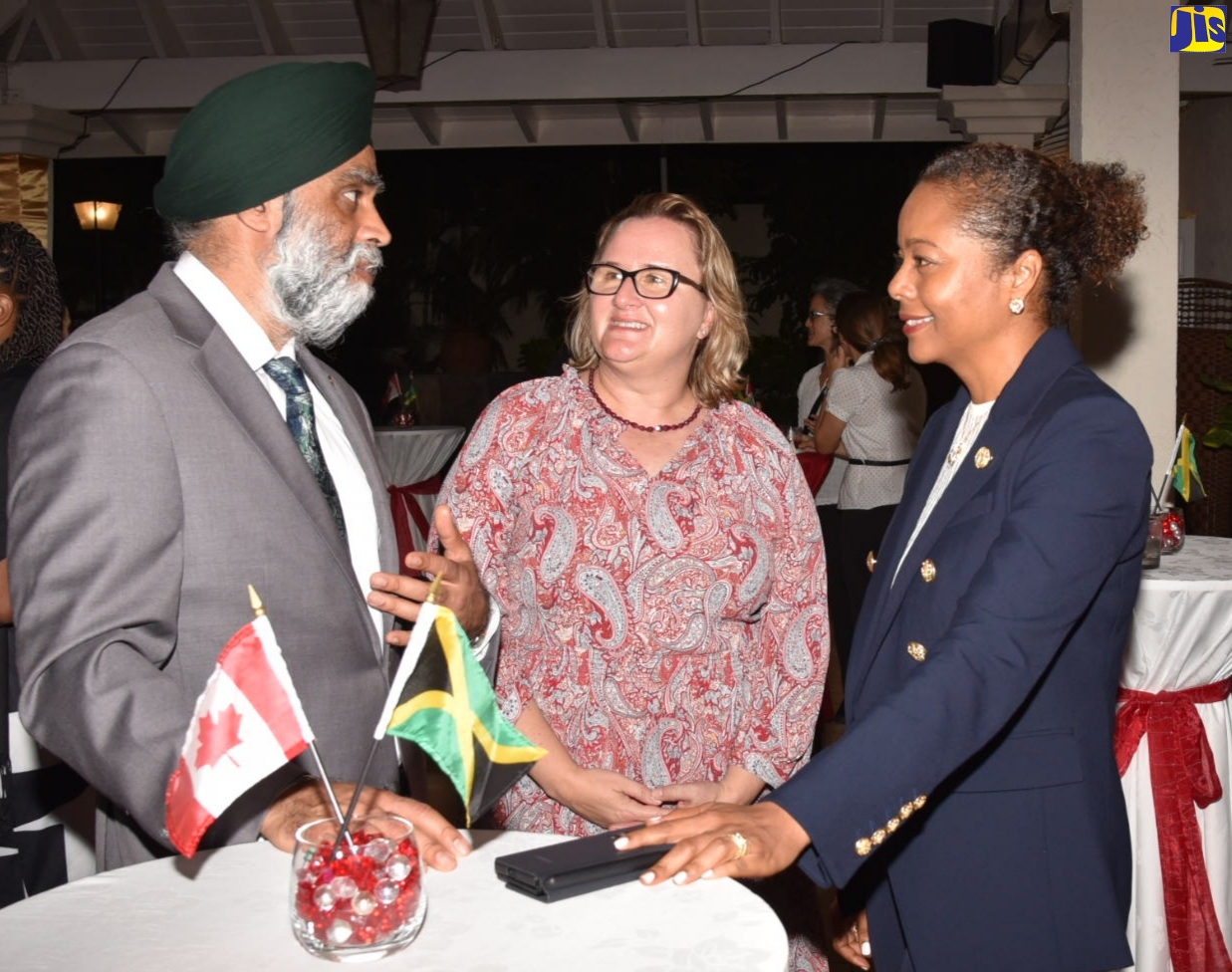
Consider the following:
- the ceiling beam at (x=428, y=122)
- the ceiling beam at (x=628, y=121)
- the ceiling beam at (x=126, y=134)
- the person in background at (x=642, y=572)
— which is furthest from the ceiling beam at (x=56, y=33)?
the person in background at (x=642, y=572)

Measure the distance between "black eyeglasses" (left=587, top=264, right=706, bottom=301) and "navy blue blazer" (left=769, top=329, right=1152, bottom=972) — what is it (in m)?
0.71

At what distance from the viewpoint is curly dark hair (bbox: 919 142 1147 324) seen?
2057mm

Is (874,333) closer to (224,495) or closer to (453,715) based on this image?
(224,495)

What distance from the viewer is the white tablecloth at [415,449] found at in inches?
317

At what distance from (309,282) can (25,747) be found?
1.55 m

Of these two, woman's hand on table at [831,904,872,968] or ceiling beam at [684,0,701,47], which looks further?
Result: ceiling beam at [684,0,701,47]

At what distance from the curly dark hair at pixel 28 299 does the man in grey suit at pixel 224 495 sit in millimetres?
1136

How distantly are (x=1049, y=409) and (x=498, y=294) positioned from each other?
15121mm

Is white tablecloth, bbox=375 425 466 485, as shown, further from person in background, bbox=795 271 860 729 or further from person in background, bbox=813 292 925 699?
person in background, bbox=813 292 925 699

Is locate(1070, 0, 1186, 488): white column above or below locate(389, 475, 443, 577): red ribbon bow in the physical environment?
above

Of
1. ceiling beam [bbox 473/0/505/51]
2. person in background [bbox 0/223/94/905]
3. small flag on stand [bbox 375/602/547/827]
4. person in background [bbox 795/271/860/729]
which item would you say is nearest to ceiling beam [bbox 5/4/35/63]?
ceiling beam [bbox 473/0/505/51]

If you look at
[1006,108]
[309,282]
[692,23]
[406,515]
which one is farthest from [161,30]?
[309,282]

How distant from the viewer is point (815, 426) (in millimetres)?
6320

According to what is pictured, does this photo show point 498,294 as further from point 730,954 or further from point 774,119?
point 730,954
